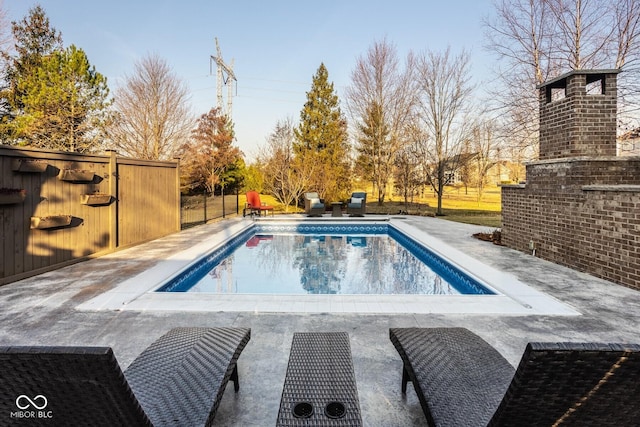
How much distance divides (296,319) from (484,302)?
229 centimetres

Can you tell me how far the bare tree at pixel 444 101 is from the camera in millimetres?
16844

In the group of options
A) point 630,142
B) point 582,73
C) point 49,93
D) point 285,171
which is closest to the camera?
point 582,73

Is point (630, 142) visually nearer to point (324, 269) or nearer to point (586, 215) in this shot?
point (586, 215)

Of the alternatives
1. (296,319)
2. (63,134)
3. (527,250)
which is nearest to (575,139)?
(527,250)

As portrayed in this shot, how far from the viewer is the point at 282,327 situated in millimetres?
3455

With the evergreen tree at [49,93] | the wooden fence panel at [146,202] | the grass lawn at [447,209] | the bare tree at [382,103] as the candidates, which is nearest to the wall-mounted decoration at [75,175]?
the wooden fence panel at [146,202]

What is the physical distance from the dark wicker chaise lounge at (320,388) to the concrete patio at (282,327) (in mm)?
416

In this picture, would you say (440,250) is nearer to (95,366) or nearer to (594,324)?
(594,324)

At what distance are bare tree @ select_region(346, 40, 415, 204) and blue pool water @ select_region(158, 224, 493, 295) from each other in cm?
1302

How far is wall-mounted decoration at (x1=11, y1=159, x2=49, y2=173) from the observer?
511 cm

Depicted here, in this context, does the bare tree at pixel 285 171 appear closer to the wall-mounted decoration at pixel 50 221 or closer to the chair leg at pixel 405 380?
the wall-mounted decoration at pixel 50 221

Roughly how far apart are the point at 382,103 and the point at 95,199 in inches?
756

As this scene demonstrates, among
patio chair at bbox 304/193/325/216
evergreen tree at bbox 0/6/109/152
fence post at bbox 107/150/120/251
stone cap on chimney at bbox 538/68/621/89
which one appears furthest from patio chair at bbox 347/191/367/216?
evergreen tree at bbox 0/6/109/152

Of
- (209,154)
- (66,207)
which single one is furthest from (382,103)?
(66,207)
